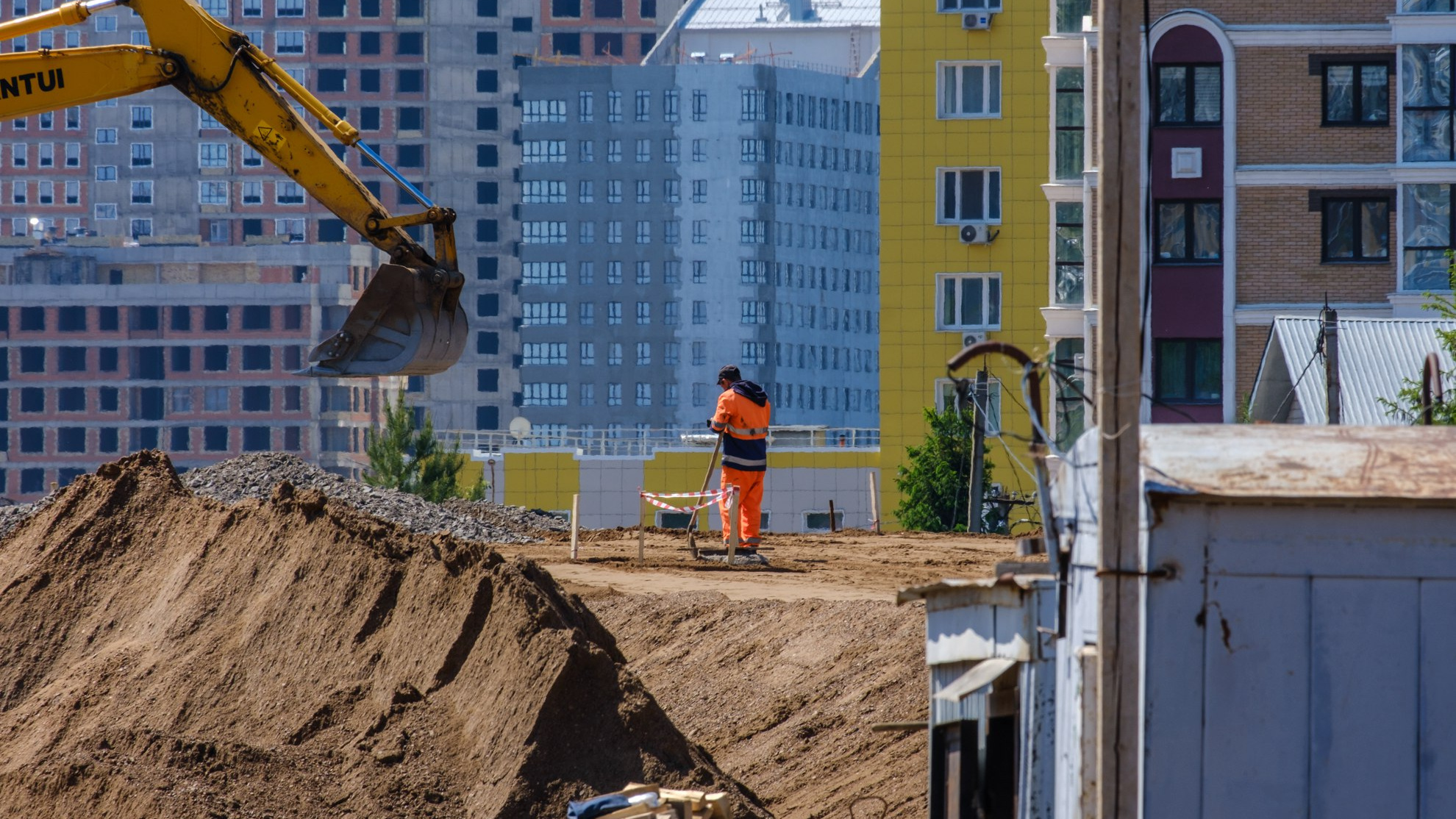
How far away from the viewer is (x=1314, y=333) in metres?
24.8

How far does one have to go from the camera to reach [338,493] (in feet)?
86.8

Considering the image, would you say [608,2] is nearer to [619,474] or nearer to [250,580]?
[619,474]

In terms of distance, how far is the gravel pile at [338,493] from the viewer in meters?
25.8

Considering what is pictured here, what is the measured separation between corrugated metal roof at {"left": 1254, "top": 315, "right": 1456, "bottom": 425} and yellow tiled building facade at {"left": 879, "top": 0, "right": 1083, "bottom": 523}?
32.2 meters

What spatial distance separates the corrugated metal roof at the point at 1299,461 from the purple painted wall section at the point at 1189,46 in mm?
28109

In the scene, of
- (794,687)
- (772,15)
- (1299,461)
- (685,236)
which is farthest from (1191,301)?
(772,15)

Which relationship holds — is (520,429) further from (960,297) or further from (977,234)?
(977,234)

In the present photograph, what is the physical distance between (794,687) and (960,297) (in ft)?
151

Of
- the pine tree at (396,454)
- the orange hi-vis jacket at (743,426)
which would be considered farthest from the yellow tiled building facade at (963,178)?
the orange hi-vis jacket at (743,426)

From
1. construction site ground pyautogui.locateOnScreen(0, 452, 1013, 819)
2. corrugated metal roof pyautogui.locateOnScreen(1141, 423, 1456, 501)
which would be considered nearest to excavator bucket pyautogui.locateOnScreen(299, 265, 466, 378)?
construction site ground pyautogui.locateOnScreen(0, 452, 1013, 819)

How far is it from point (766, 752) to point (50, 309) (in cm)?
9952

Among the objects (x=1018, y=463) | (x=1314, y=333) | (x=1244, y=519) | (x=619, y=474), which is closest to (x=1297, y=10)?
(x=1314, y=333)

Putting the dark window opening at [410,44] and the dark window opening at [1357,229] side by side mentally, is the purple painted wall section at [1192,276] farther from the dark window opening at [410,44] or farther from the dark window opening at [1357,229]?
the dark window opening at [410,44]

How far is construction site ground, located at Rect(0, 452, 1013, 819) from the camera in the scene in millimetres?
13508
